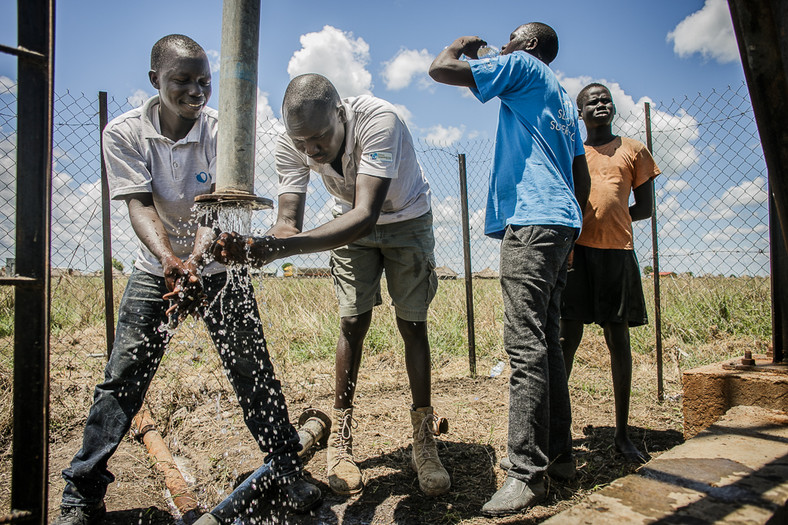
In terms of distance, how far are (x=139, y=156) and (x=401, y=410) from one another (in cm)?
242

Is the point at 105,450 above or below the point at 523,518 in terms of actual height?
above

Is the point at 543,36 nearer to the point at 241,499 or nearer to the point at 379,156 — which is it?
the point at 379,156

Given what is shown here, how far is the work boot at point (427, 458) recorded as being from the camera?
2.39 metres

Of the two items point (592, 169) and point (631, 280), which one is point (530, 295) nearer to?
point (631, 280)

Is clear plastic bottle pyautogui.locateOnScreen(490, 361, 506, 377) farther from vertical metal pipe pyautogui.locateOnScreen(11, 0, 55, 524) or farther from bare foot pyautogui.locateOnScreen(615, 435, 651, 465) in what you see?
vertical metal pipe pyautogui.locateOnScreen(11, 0, 55, 524)

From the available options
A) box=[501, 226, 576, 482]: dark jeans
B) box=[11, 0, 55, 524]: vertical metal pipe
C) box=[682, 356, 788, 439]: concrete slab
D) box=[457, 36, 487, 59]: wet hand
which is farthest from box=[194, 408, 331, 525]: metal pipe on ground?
box=[457, 36, 487, 59]: wet hand

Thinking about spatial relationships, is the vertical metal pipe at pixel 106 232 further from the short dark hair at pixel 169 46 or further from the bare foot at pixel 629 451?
the bare foot at pixel 629 451

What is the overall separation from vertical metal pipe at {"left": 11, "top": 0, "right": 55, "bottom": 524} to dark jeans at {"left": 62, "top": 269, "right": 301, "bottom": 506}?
91 centimetres

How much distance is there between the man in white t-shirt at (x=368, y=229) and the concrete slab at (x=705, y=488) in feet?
3.57

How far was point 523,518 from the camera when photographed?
6.73 feet

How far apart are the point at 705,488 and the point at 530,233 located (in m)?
1.07

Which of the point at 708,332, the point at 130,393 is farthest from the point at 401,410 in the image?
the point at 708,332

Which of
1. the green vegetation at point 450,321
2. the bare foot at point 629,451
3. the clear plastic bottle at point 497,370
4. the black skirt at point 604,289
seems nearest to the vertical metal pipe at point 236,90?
the black skirt at point 604,289

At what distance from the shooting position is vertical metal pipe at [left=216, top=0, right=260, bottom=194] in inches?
68.6
